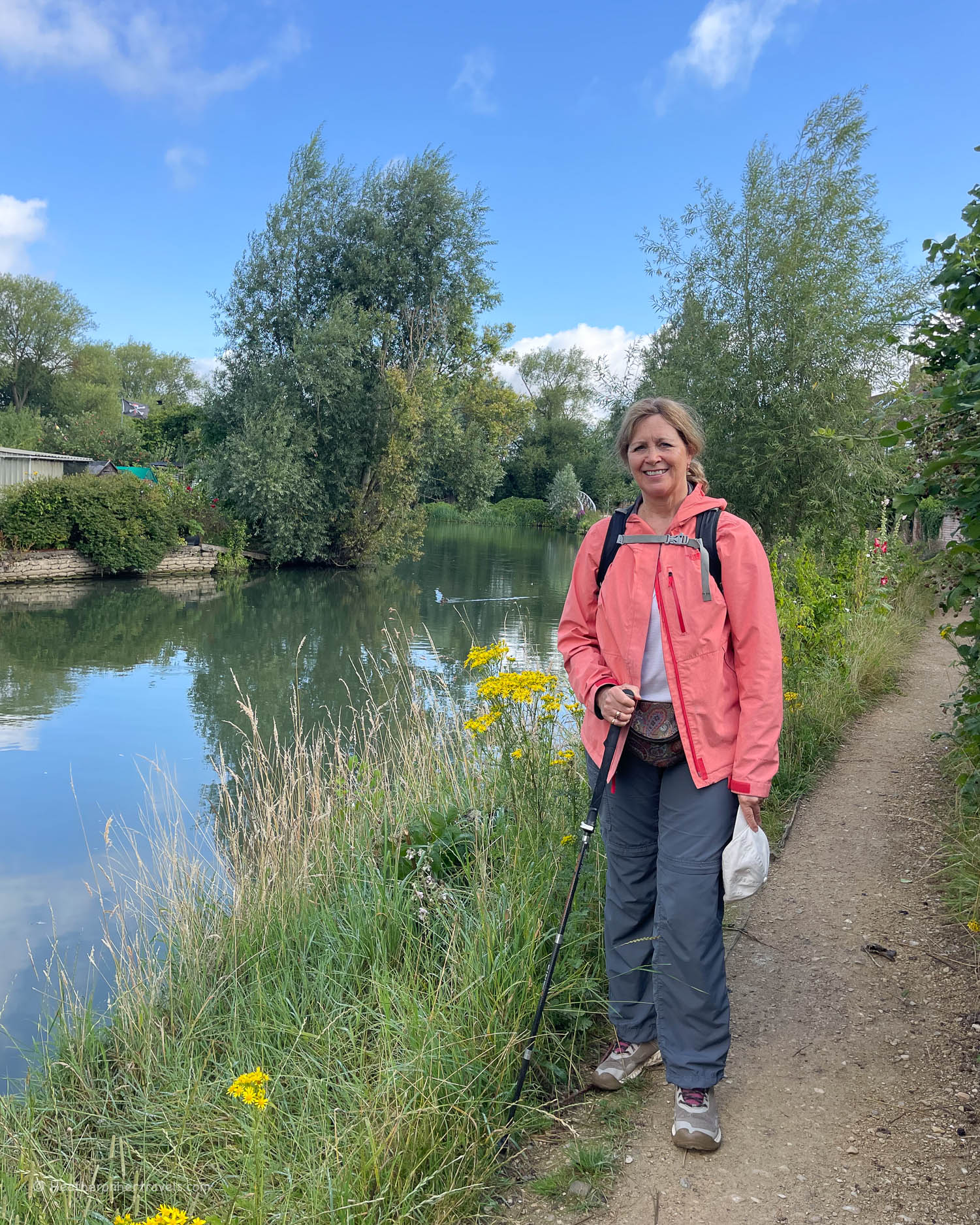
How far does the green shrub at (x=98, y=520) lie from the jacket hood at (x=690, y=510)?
22613mm

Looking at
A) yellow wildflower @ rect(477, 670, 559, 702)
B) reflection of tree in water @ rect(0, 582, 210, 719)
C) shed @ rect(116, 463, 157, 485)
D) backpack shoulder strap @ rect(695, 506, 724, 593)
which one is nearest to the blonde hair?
backpack shoulder strap @ rect(695, 506, 724, 593)

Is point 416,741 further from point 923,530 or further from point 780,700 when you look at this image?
point 923,530

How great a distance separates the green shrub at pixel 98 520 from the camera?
22172 millimetres

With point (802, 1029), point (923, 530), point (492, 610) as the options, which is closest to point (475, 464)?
point (492, 610)

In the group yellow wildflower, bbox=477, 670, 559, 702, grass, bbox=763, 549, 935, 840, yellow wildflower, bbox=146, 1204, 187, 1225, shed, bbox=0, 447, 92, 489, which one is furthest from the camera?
shed, bbox=0, 447, 92, 489

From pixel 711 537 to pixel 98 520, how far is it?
2325cm

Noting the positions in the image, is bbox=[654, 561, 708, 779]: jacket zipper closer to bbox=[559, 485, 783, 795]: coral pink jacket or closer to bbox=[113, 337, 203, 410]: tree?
bbox=[559, 485, 783, 795]: coral pink jacket

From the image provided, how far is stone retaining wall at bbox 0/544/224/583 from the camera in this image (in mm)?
21781

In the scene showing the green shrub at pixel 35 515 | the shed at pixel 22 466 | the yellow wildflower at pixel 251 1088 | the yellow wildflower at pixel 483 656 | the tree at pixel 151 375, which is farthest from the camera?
the tree at pixel 151 375

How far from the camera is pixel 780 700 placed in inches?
99.0

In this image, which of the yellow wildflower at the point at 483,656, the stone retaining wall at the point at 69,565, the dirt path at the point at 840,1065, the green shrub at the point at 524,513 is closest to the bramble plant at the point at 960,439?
the dirt path at the point at 840,1065

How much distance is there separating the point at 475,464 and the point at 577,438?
37.2 metres

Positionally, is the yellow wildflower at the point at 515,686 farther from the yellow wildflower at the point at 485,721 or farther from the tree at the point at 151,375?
the tree at the point at 151,375

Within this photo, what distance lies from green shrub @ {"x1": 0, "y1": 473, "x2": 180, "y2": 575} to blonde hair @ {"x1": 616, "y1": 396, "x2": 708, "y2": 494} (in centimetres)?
2238
